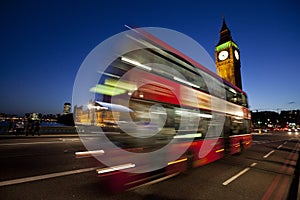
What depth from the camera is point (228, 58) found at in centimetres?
6569

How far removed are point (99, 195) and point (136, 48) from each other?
3.90 meters

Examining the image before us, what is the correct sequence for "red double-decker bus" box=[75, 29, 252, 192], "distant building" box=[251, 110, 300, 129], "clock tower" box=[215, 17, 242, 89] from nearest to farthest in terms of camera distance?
"red double-decker bus" box=[75, 29, 252, 192], "clock tower" box=[215, 17, 242, 89], "distant building" box=[251, 110, 300, 129]

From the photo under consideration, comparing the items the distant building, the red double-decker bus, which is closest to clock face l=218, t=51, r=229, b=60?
the distant building

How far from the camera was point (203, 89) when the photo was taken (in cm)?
673

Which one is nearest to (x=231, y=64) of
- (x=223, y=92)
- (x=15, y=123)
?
(x=223, y=92)

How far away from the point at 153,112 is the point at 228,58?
71.1m

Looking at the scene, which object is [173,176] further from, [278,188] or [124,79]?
[124,79]

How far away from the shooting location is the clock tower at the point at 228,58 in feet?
210

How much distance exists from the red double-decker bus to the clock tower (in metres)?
63.1

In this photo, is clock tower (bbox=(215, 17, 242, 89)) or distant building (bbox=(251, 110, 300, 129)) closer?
clock tower (bbox=(215, 17, 242, 89))

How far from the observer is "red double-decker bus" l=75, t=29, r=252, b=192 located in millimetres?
4336

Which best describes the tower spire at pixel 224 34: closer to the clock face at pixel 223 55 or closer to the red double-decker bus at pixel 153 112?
the clock face at pixel 223 55

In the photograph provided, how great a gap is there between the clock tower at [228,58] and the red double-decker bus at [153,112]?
6314cm

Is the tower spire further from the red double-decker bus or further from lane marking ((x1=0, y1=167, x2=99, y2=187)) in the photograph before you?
lane marking ((x1=0, y1=167, x2=99, y2=187))
